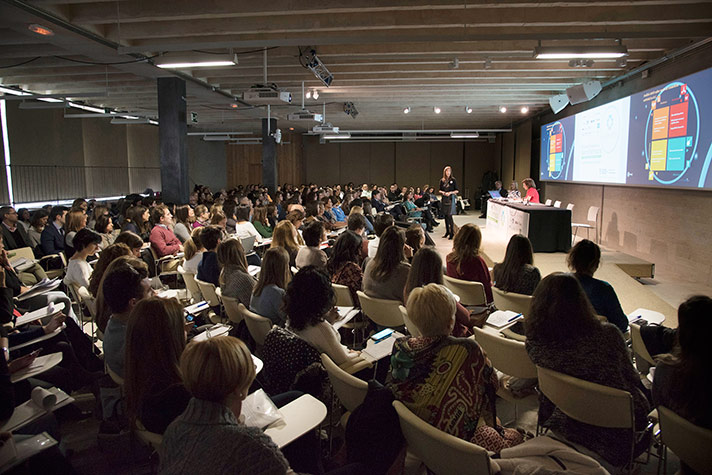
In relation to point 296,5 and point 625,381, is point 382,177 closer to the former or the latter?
point 296,5

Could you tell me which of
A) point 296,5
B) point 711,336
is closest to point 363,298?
point 711,336

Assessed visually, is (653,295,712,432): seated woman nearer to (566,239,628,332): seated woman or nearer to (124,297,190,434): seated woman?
(566,239,628,332): seated woman

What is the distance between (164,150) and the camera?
8.57 m

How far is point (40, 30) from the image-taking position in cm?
559

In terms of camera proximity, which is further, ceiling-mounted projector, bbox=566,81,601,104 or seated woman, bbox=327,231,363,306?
ceiling-mounted projector, bbox=566,81,601,104

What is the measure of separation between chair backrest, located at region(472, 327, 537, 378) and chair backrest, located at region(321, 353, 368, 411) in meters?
0.92

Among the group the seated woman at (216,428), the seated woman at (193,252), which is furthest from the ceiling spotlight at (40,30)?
the seated woman at (216,428)

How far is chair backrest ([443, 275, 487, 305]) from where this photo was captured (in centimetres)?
396

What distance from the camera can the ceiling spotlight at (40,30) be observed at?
215 inches

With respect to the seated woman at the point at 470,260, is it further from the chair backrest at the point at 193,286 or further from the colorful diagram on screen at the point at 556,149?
the colorful diagram on screen at the point at 556,149

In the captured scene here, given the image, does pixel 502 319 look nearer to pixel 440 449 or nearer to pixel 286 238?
pixel 440 449

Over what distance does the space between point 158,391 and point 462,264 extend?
2.89 metres

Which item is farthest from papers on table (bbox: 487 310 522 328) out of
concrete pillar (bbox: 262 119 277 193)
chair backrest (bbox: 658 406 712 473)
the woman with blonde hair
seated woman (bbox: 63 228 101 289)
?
concrete pillar (bbox: 262 119 277 193)

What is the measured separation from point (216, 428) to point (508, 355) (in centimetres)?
175
